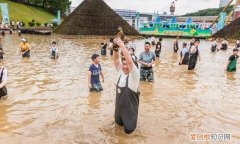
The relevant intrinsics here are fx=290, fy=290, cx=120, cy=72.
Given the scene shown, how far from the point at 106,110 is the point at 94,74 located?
4.96ft

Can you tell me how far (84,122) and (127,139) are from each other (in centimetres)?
142

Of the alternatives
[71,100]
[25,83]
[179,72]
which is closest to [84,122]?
[71,100]

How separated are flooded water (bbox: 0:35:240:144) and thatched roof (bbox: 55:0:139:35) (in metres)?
30.7

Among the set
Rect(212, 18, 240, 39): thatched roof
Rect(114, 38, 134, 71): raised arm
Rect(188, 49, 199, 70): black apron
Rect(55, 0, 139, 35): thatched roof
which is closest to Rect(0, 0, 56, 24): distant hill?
Rect(55, 0, 139, 35): thatched roof

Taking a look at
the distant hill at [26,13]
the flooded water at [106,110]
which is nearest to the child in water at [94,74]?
the flooded water at [106,110]

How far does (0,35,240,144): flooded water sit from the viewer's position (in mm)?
5941

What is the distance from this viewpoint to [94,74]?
8.83m

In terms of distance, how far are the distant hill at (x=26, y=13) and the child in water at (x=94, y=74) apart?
182 feet

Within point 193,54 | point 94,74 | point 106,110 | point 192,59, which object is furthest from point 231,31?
point 106,110

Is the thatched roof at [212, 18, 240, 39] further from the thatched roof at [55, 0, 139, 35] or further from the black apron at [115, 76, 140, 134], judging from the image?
the black apron at [115, 76, 140, 134]

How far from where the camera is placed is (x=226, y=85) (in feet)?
37.8

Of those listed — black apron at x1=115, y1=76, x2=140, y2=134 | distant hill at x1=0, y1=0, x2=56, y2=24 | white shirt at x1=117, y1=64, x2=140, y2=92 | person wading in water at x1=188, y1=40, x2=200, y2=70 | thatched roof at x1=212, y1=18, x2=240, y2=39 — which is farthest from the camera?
distant hill at x1=0, y1=0, x2=56, y2=24

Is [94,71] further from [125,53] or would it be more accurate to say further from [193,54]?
[193,54]

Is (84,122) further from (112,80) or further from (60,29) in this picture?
(60,29)
